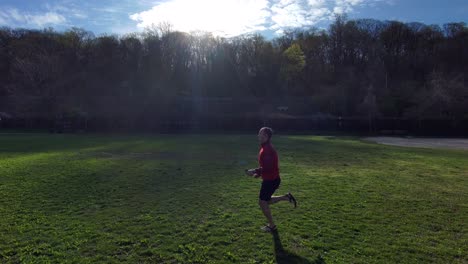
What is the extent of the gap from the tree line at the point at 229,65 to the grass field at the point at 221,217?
51.5 metres

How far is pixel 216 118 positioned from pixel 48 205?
36811 mm

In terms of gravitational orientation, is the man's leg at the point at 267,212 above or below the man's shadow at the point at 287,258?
above

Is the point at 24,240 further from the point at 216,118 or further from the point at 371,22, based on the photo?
the point at 371,22

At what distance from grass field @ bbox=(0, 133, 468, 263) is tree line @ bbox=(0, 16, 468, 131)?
2028 inches

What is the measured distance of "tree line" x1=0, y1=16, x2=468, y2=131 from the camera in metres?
67.7

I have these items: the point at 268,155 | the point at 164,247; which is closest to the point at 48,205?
the point at 164,247

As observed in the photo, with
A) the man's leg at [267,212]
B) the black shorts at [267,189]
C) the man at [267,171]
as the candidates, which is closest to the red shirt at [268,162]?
the man at [267,171]

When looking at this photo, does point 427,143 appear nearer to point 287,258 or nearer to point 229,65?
point 287,258

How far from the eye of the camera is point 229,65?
77.0 metres

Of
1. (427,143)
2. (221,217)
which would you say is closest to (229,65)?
(427,143)

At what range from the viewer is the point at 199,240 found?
611 centimetres

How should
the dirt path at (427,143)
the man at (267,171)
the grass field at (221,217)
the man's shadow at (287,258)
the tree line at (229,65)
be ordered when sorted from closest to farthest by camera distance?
the man's shadow at (287,258) → the grass field at (221,217) → the man at (267,171) → the dirt path at (427,143) → the tree line at (229,65)

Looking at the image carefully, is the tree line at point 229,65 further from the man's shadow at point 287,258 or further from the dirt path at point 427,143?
the man's shadow at point 287,258

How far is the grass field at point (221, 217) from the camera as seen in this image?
18.3 ft
